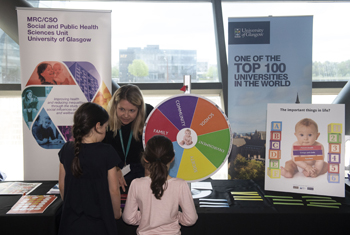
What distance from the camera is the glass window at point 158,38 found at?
432 centimetres

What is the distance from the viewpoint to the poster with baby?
2.38 m

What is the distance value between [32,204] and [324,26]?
476 centimetres

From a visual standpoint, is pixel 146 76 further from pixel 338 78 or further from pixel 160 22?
pixel 338 78

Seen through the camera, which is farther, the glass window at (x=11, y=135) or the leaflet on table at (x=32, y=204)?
the glass window at (x=11, y=135)

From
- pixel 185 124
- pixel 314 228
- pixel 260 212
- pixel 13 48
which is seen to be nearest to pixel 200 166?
pixel 185 124

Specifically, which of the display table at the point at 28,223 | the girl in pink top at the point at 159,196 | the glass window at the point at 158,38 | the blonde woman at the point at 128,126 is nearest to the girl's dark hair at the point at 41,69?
the blonde woman at the point at 128,126

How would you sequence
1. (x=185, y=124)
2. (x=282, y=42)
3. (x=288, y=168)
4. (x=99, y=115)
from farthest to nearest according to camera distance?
1. (x=282, y=42)
2. (x=288, y=168)
3. (x=185, y=124)
4. (x=99, y=115)

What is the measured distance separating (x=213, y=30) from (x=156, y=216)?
353cm

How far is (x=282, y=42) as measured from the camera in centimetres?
351

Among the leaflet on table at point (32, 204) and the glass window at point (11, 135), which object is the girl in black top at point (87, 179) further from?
the glass window at point (11, 135)

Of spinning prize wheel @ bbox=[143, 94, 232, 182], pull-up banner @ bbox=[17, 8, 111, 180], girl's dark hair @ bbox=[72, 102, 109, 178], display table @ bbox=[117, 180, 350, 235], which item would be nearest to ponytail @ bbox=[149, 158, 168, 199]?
girl's dark hair @ bbox=[72, 102, 109, 178]

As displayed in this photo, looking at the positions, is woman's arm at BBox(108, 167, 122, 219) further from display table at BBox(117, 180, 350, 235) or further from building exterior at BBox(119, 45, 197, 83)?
building exterior at BBox(119, 45, 197, 83)

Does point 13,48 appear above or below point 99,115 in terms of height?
above

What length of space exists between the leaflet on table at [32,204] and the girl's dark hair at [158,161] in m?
1.01
